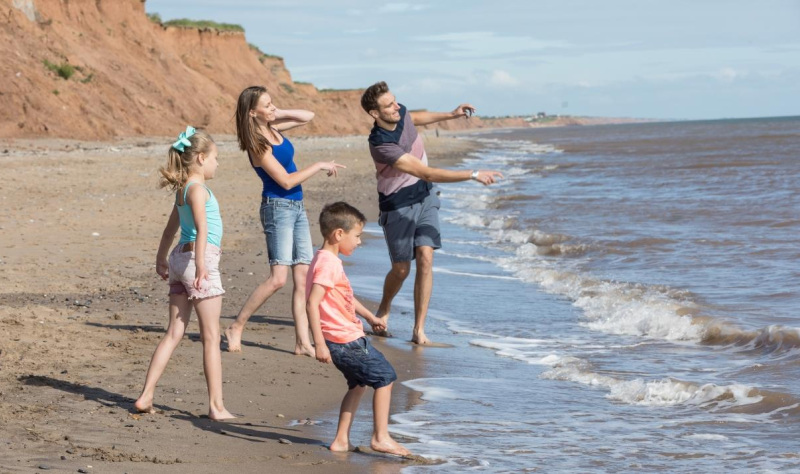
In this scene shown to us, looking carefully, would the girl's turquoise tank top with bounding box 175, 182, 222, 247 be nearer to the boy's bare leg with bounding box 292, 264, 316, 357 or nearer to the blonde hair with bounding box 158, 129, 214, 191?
the blonde hair with bounding box 158, 129, 214, 191

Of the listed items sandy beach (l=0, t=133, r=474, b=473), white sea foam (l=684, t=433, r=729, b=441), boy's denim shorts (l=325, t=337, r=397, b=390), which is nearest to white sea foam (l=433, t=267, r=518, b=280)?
sandy beach (l=0, t=133, r=474, b=473)

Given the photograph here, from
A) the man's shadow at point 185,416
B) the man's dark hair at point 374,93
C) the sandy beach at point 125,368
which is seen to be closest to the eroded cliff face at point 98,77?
the sandy beach at point 125,368

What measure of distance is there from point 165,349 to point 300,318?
1611 millimetres

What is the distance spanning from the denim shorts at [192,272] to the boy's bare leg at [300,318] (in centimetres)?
141

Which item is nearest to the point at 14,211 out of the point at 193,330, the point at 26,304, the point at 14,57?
the point at 26,304

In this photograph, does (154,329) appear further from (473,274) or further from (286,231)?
(473,274)

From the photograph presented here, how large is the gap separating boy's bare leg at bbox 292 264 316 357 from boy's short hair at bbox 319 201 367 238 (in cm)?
178

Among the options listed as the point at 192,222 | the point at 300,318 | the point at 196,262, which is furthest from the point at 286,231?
the point at 196,262

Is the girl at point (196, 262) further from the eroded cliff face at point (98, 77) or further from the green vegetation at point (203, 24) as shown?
the green vegetation at point (203, 24)

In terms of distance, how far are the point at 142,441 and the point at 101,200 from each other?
33.5 ft

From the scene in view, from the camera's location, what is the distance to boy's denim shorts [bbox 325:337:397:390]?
453 centimetres

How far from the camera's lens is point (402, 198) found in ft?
23.4

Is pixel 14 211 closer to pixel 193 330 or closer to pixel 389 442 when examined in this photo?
pixel 193 330

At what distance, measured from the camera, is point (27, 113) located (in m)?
28.7
